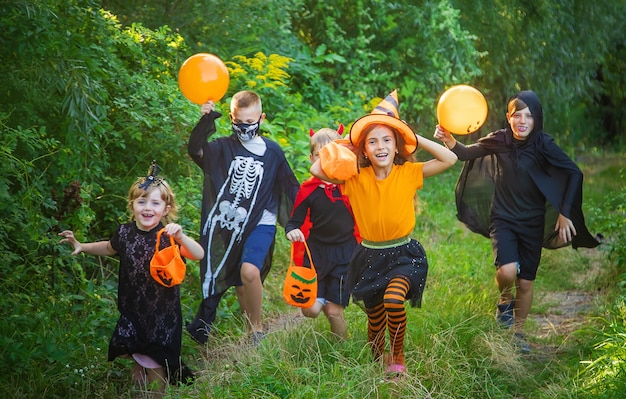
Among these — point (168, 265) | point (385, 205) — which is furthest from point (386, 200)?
point (168, 265)

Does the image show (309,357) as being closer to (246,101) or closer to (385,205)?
(385,205)

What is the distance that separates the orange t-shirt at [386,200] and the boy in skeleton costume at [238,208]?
1.16 m

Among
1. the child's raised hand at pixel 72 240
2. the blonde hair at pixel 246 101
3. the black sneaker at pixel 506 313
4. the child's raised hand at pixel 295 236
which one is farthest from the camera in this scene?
the black sneaker at pixel 506 313

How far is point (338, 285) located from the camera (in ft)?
22.1

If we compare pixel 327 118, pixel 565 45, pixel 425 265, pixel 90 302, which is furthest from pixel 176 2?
pixel 565 45

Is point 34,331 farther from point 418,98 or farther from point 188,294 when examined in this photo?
point 418,98

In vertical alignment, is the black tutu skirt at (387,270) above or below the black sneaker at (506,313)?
above

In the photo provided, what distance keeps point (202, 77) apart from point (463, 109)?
5.93ft

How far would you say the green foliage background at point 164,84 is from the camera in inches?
245

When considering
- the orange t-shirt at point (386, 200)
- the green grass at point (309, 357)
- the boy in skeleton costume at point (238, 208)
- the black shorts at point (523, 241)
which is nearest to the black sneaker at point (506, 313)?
the green grass at point (309, 357)

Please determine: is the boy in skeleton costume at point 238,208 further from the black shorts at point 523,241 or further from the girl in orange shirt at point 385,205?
the black shorts at point 523,241

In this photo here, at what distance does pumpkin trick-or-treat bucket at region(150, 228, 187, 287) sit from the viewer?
5.68 metres

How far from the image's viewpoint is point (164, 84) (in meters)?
8.33

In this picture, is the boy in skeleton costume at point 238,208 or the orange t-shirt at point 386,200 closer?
the orange t-shirt at point 386,200
